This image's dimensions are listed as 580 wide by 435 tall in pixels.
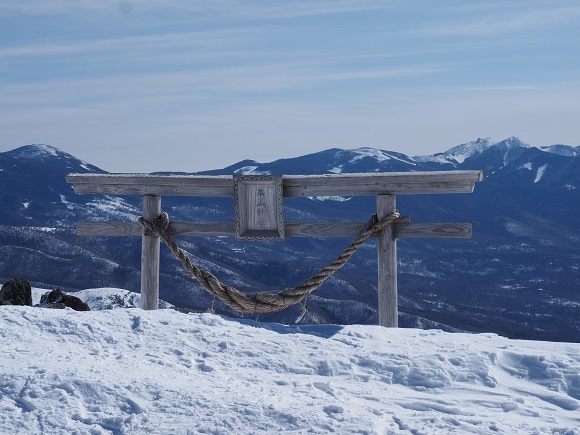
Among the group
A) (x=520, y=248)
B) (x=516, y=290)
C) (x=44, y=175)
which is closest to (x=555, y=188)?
(x=520, y=248)

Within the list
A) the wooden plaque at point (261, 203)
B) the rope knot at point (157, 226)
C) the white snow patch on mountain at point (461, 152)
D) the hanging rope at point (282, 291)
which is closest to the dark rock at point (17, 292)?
the rope knot at point (157, 226)

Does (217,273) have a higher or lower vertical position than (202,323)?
lower

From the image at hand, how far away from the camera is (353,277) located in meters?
54.1

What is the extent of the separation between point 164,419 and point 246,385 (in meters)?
0.74

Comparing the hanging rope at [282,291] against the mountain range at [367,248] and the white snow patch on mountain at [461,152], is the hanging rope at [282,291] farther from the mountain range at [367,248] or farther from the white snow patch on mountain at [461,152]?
the white snow patch on mountain at [461,152]

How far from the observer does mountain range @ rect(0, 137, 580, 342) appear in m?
43.8

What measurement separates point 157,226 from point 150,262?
1.32 ft

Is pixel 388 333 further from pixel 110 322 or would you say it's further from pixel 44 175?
pixel 44 175

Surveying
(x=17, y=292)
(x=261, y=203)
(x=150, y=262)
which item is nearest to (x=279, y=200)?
(x=261, y=203)

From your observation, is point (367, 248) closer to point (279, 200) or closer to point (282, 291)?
point (279, 200)

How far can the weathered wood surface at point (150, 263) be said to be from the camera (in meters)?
9.04

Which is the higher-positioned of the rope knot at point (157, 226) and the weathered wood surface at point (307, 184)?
the weathered wood surface at point (307, 184)

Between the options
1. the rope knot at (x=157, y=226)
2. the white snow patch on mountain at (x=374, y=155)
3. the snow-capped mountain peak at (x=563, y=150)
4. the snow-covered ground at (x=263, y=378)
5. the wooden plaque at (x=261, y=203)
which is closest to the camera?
the snow-covered ground at (x=263, y=378)

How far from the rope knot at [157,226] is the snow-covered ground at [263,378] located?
176 cm
